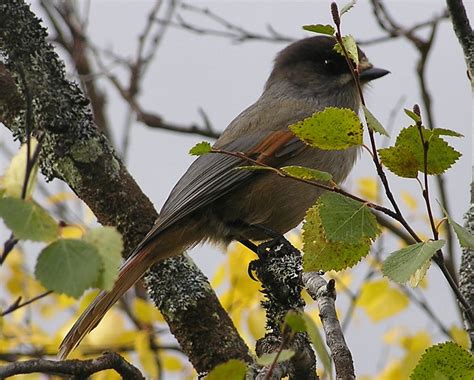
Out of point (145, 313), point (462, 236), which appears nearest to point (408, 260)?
point (462, 236)

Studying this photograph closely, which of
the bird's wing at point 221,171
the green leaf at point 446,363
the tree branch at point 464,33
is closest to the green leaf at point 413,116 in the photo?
the green leaf at point 446,363

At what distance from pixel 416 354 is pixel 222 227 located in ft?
3.39

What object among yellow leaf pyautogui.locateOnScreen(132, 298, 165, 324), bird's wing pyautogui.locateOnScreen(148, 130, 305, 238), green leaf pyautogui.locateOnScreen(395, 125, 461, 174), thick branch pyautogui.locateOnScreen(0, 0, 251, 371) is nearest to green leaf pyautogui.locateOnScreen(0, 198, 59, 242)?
green leaf pyautogui.locateOnScreen(395, 125, 461, 174)

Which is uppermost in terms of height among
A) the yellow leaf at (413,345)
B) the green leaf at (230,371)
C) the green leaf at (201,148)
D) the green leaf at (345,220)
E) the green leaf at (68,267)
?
the yellow leaf at (413,345)

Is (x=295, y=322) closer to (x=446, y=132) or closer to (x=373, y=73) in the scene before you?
(x=446, y=132)

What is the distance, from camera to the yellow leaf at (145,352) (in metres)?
3.90

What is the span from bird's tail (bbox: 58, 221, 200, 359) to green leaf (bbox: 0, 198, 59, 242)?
5.31ft

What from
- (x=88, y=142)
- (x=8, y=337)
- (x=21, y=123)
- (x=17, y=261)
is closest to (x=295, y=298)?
(x=88, y=142)

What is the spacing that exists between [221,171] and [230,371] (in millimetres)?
2171

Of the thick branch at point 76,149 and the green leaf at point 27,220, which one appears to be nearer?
the green leaf at point 27,220

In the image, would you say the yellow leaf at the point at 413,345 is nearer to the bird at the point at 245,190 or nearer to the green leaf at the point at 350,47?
the bird at the point at 245,190

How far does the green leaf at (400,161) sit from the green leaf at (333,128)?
60mm

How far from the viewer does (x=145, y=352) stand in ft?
12.9

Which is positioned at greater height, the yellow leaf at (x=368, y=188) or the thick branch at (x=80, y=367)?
the yellow leaf at (x=368, y=188)
